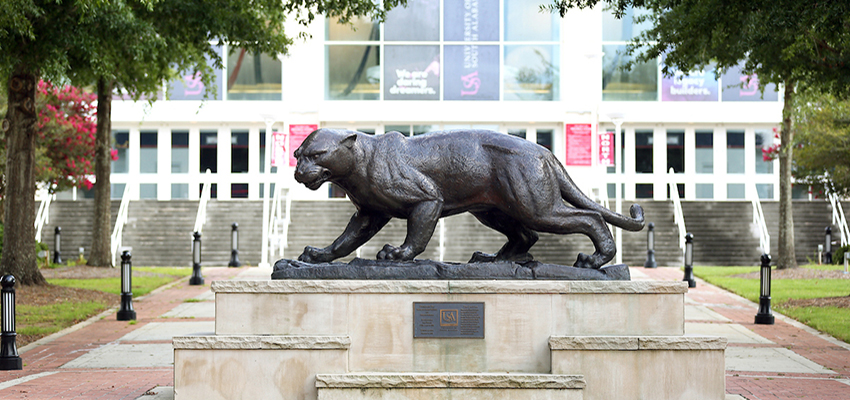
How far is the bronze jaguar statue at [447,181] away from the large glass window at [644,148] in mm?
28733

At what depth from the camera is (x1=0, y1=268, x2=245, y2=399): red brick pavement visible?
7.48 m

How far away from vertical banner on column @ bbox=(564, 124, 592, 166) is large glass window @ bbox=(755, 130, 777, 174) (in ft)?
23.5

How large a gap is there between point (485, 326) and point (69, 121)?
21905 millimetres

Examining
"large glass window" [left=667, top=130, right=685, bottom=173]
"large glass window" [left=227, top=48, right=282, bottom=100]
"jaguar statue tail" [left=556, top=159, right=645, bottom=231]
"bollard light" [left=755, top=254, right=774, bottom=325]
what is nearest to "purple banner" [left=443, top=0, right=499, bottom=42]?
"large glass window" [left=227, top=48, right=282, bottom=100]

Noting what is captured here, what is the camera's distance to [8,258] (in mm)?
14883

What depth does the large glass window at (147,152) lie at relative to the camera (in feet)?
116

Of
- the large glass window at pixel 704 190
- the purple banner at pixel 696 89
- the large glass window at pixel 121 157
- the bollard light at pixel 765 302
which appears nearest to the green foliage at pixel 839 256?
the large glass window at pixel 704 190

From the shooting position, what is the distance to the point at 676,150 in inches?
1369

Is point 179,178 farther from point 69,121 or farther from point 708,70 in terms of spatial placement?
point 708,70

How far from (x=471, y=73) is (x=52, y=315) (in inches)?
908

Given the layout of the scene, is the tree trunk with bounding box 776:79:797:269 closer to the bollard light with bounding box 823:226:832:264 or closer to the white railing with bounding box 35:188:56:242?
the bollard light with bounding box 823:226:832:264

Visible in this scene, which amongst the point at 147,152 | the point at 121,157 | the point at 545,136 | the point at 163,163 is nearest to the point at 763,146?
the point at 545,136

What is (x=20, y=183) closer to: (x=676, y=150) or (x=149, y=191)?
(x=149, y=191)

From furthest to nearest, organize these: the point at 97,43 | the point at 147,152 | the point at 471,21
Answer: the point at 147,152 < the point at 471,21 < the point at 97,43
